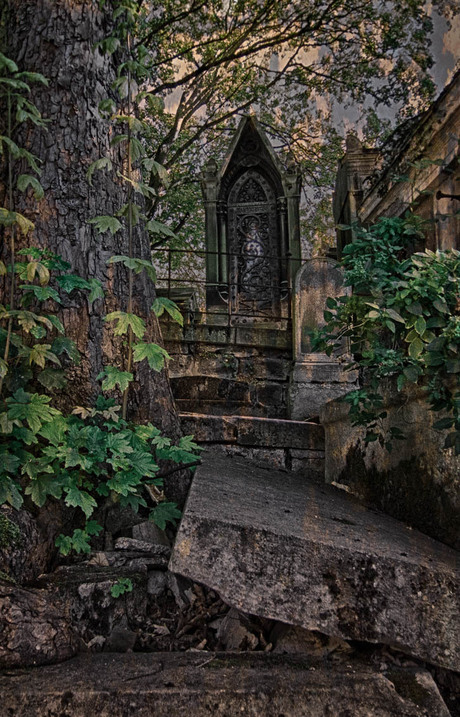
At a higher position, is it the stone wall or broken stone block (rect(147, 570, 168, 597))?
the stone wall

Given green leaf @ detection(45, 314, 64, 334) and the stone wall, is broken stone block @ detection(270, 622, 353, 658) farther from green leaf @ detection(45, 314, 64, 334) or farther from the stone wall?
green leaf @ detection(45, 314, 64, 334)

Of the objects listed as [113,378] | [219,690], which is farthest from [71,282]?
[219,690]

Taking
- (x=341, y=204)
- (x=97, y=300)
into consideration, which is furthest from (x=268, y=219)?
(x=97, y=300)

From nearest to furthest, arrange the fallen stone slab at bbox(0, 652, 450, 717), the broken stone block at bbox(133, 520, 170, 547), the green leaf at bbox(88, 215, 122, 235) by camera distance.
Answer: the fallen stone slab at bbox(0, 652, 450, 717)
the broken stone block at bbox(133, 520, 170, 547)
the green leaf at bbox(88, 215, 122, 235)

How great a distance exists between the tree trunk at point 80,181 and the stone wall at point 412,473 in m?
1.08

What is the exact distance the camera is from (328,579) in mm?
1650

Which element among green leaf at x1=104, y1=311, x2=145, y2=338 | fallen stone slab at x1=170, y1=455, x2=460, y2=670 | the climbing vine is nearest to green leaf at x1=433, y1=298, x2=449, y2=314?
fallen stone slab at x1=170, y1=455, x2=460, y2=670

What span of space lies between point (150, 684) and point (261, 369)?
499cm

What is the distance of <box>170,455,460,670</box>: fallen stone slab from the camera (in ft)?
5.16

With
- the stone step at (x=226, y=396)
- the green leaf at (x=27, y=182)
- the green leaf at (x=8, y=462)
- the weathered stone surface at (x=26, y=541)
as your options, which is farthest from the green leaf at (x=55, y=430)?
the stone step at (x=226, y=396)

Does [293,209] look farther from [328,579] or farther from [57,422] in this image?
[328,579]

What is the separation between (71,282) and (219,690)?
160 cm

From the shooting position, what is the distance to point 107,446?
2.00 metres

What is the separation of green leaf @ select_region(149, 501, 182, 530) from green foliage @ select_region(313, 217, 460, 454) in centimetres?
97
